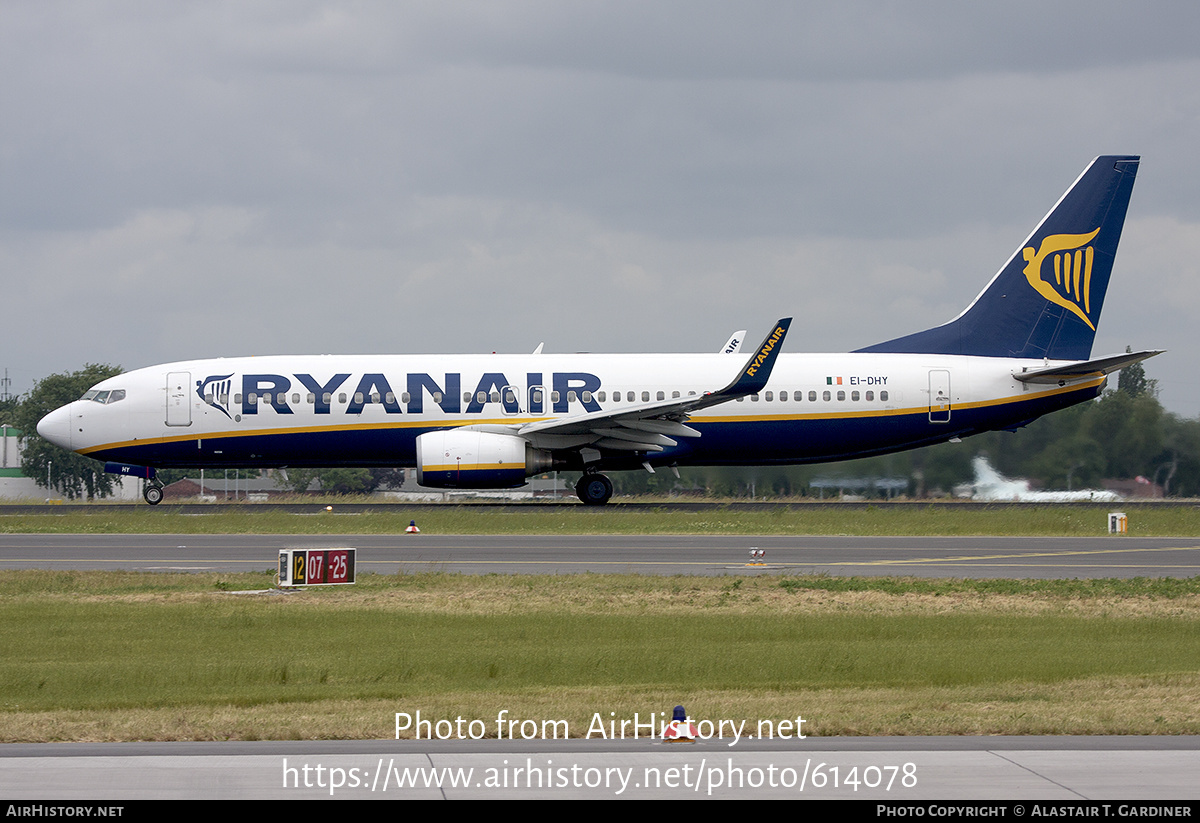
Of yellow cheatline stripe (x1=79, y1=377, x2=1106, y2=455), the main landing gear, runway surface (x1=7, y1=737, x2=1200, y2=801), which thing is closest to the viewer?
runway surface (x1=7, y1=737, x2=1200, y2=801)

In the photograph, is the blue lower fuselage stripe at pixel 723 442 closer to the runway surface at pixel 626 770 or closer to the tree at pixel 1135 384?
the tree at pixel 1135 384

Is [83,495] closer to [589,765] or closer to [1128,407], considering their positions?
[1128,407]

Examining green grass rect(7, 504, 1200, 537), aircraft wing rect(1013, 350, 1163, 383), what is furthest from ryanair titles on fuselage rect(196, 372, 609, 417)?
aircraft wing rect(1013, 350, 1163, 383)

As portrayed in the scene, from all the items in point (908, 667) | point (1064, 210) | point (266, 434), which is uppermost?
point (1064, 210)

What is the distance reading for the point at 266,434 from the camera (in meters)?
38.4

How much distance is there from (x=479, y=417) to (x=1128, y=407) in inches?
807

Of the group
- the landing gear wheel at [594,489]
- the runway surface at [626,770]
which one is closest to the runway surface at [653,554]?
the landing gear wheel at [594,489]

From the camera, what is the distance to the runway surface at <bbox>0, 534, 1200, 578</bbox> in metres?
23.3

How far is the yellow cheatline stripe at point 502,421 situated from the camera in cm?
3788

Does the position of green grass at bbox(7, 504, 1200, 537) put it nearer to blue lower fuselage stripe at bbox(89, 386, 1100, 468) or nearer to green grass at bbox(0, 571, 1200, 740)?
blue lower fuselage stripe at bbox(89, 386, 1100, 468)

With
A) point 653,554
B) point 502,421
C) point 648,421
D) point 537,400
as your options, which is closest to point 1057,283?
point 648,421

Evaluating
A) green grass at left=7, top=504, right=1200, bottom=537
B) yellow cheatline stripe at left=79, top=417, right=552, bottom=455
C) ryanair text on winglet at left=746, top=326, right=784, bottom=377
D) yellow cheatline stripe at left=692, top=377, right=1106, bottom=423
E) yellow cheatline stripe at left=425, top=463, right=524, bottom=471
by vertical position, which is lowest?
green grass at left=7, top=504, right=1200, bottom=537

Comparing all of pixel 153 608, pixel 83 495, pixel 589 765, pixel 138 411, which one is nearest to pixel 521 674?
pixel 589 765

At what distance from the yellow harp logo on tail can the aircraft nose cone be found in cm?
2973
